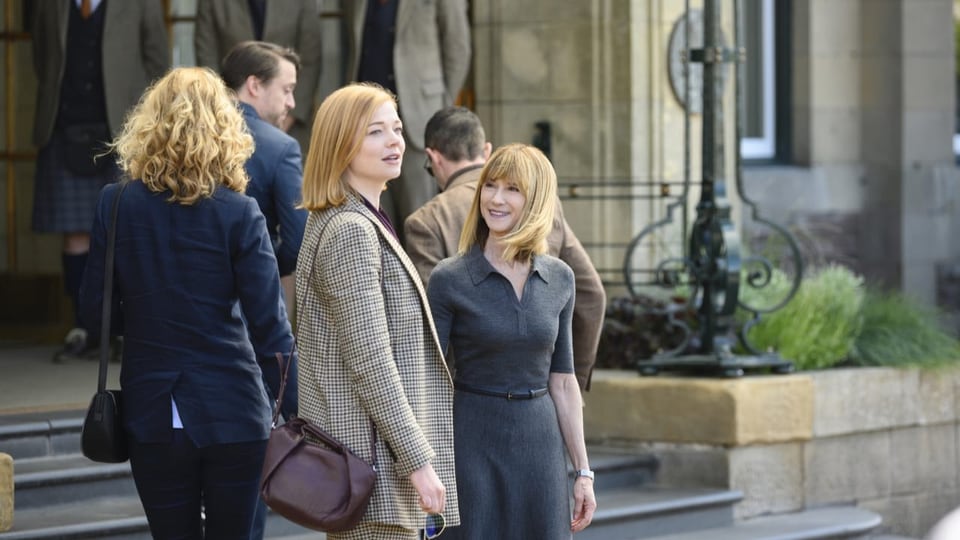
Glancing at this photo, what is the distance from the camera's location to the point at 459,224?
6176 mm

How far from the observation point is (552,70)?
10.4 metres

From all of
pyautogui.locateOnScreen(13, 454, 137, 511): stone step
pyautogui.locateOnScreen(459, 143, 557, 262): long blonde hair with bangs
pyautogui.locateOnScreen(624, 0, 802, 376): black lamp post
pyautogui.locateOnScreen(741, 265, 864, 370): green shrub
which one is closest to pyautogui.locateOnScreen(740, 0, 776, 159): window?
pyautogui.locateOnScreen(741, 265, 864, 370): green shrub

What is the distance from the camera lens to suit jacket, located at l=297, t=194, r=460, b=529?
14.1 feet

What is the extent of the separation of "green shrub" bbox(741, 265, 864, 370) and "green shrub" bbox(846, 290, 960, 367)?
0.28 ft

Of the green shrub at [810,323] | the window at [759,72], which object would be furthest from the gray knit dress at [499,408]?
the window at [759,72]

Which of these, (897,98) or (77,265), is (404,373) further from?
(897,98)

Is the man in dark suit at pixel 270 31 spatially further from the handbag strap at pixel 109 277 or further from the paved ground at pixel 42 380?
the handbag strap at pixel 109 277

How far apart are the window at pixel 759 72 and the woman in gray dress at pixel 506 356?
771cm

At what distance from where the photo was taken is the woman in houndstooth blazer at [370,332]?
4.30 metres

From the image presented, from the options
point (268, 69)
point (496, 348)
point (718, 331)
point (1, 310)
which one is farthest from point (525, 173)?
point (1, 310)

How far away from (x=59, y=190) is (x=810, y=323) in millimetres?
3971

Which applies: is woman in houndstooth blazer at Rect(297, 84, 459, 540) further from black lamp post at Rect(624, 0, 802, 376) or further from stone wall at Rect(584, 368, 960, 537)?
black lamp post at Rect(624, 0, 802, 376)

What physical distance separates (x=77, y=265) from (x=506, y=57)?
276 cm

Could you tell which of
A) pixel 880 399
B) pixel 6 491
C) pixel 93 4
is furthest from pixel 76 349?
pixel 880 399
